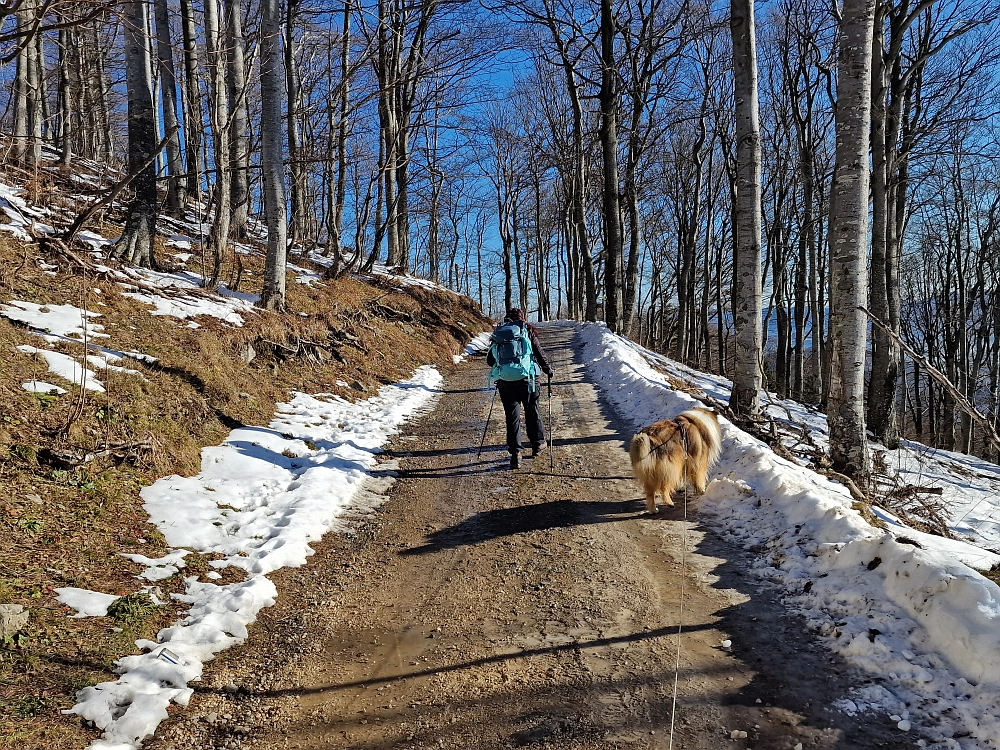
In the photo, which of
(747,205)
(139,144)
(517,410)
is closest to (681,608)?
(517,410)

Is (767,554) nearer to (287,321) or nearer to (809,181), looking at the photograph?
(287,321)

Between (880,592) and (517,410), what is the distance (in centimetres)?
407

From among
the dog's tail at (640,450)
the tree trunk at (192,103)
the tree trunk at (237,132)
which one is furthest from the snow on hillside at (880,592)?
the tree trunk at (237,132)

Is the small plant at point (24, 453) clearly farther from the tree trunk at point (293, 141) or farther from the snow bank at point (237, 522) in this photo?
the tree trunk at point (293, 141)

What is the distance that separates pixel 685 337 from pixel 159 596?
2714 cm

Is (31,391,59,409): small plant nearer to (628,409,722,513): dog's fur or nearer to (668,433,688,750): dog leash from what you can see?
(628,409,722,513): dog's fur

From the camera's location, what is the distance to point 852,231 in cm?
585

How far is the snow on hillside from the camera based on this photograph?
2477mm

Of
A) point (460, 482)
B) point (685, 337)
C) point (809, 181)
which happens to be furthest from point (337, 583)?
point (685, 337)

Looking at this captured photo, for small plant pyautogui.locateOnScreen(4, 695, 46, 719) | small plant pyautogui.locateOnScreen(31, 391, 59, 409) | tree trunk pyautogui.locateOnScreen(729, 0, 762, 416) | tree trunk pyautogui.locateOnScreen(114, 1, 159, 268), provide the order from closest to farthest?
1. small plant pyautogui.locateOnScreen(4, 695, 46, 719)
2. small plant pyautogui.locateOnScreen(31, 391, 59, 409)
3. tree trunk pyautogui.locateOnScreen(729, 0, 762, 416)
4. tree trunk pyautogui.locateOnScreen(114, 1, 159, 268)

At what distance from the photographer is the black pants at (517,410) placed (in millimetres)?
6449

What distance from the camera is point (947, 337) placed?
24.8 metres

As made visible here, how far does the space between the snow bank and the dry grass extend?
0.12m

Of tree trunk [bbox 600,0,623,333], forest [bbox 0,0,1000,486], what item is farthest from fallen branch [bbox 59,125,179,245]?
tree trunk [bbox 600,0,623,333]
